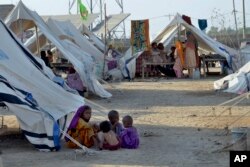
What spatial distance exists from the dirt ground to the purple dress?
0.41 ft

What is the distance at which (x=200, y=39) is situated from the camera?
2056 cm

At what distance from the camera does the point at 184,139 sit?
7.92 meters

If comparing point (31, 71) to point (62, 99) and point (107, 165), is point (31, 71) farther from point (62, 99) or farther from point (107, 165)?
point (107, 165)

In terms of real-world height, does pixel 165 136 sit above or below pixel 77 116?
below

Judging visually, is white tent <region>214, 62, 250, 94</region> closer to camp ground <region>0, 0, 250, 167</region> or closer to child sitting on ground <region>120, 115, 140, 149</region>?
camp ground <region>0, 0, 250, 167</region>

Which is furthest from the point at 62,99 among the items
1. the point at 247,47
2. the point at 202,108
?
the point at 247,47

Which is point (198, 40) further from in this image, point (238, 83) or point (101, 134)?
point (101, 134)

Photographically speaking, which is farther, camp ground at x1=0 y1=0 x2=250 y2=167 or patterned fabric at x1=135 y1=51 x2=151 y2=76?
patterned fabric at x1=135 y1=51 x2=151 y2=76

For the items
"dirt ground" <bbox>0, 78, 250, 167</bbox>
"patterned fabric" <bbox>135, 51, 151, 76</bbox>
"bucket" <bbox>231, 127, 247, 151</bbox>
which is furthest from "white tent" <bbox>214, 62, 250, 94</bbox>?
"bucket" <bbox>231, 127, 247, 151</bbox>

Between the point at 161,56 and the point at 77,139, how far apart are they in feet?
43.5

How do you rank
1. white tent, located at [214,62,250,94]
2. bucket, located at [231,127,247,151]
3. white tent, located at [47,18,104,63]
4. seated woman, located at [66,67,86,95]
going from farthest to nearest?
white tent, located at [47,18,104,63] → seated woman, located at [66,67,86,95] → white tent, located at [214,62,250,94] → bucket, located at [231,127,247,151]

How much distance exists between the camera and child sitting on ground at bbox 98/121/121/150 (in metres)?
7.23

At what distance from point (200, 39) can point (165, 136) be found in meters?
12.7

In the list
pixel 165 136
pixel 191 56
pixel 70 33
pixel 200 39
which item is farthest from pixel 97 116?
pixel 200 39
